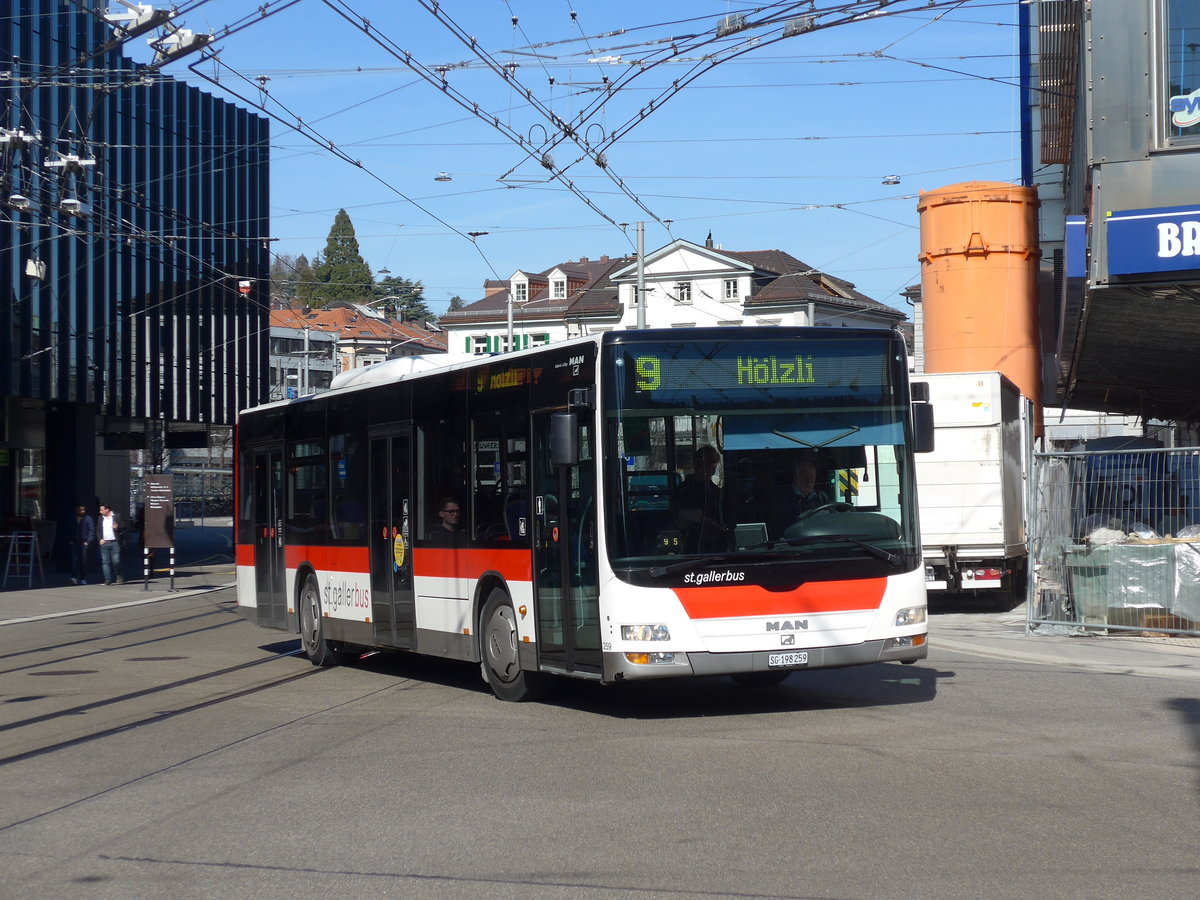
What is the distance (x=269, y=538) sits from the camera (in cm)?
1675

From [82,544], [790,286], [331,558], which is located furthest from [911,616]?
[790,286]

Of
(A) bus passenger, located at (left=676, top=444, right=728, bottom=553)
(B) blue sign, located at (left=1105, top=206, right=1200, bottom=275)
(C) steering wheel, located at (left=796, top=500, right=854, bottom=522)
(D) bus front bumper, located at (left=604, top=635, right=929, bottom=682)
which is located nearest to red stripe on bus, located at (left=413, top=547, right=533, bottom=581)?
A: (D) bus front bumper, located at (left=604, top=635, right=929, bottom=682)

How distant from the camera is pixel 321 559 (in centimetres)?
1517

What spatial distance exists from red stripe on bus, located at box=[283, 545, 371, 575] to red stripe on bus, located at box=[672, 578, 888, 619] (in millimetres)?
4895

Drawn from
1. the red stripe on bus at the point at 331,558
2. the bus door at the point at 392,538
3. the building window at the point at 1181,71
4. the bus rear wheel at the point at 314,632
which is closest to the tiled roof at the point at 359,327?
the red stripe on bus at the point at 331,558

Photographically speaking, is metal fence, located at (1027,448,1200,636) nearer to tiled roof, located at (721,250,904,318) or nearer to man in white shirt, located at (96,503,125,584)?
man in white shirt, located at (96,503,125,584)

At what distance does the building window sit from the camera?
53.1 ft

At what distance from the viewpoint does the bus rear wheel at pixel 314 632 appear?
15211 mm

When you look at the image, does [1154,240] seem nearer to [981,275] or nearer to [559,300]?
[981,275]

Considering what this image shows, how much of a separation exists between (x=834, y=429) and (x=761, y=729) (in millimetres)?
2211

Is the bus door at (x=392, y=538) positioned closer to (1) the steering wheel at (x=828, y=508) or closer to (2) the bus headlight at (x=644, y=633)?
(2) the bus headlight at (x=644, y=633)

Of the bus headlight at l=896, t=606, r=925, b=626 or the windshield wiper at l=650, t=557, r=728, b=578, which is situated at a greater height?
the windshield wiper at l=650, t=557, r=728, b=578

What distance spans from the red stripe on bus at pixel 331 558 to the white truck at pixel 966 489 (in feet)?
27.6

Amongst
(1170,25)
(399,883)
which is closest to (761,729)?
(399,883)
